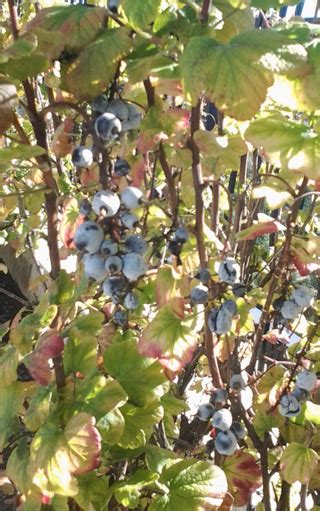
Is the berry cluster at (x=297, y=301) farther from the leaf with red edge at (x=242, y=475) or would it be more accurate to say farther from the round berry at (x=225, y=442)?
the leaf with red edge at (x=242, y=475)

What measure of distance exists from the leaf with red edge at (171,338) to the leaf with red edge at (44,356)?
0.13 metres

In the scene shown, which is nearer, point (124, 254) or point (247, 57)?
point (247, 57)

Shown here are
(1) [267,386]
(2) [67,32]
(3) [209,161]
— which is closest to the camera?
(2) [67,32]

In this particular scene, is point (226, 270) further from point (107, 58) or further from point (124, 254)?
point (107, 58)

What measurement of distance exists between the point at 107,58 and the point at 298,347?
0.83 metres

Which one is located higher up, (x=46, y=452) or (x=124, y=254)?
(x=124, y=254)

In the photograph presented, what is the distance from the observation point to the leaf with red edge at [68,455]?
77 centimetres

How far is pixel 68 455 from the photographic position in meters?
0.79

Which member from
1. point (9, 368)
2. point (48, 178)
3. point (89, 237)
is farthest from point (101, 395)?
point (48, 178)

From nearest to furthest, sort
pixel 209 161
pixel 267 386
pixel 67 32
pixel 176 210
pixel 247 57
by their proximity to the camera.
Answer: pixel 247 57
pixel 67 32
pixel 176 210
pixel 209 161
pixel 267 386

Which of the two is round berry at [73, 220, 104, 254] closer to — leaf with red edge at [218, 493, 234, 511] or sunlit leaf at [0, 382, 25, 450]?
sunlit leaf at [0, 382, 25, 450]

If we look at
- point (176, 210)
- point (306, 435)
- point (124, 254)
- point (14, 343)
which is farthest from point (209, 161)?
point (306, 435)

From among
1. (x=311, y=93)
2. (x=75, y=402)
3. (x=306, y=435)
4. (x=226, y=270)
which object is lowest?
(x=306, y=435)

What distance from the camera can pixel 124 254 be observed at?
0.77 meters
